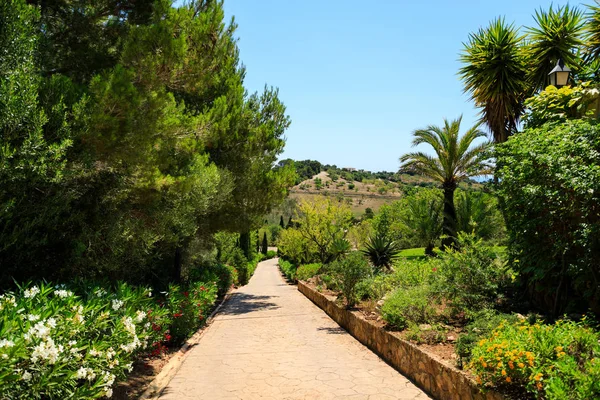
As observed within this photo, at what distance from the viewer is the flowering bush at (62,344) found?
10.4 feet

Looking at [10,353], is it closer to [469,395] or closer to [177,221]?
[469,395]

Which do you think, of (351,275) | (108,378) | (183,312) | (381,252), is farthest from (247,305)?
(108,378)

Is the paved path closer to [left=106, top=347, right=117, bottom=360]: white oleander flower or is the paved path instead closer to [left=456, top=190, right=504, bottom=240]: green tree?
[left=106, top=347, right=117, bottom=360]: white oleander flower

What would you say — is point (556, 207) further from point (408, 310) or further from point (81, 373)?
point (81, 373)

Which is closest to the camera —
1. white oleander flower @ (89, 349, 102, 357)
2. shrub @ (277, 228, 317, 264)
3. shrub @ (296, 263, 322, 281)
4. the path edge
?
white oleander flower @ (89, 349, 102, 357)

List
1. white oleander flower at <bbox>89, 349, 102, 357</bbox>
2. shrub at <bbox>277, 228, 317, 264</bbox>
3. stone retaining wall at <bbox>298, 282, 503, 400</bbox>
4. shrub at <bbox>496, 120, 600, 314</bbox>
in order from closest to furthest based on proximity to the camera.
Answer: white oleander flower at <bbox>89, 349, 102, 357</bbox>, stone retaining wall at <bbox>298, 282, 503, 400</bbox>, shrub at <bbox>496, 120, 600, 314</bbox>, shrub at <bbox>277, 228, 317, 264</bbox>

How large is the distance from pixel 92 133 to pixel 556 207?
629 centimetres

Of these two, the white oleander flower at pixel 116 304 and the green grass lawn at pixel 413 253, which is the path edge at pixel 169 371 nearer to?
the white oleander flower at pixel 116 304

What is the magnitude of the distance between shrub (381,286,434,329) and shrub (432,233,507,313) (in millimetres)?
365

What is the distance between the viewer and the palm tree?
19859 millimetres

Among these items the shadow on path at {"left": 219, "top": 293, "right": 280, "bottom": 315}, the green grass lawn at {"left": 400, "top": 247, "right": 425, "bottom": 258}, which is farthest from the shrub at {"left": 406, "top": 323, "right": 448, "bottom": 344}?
the green grass lawn at {"left": 400, "top": 247, "right": 425, "bottom": 258}

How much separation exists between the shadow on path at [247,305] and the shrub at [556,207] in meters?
10.2

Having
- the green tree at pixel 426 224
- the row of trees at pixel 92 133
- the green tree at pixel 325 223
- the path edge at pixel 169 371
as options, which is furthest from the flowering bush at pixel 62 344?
the green tree at pixel 426 224

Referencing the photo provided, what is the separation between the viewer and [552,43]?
10.3 m
